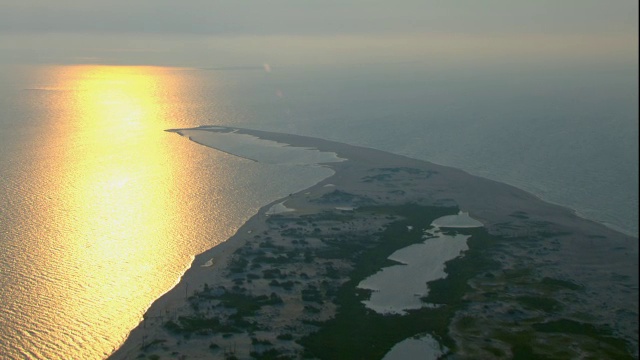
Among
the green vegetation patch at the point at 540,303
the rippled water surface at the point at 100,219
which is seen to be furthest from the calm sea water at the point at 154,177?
the green vegetation patch at the point at 540,303

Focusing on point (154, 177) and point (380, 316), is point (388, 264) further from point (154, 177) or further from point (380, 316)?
point (154, 177)

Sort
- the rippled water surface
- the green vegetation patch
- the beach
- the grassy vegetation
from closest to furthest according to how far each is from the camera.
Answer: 1. the grassy vegetation
2. the beach
3. the rippled water surface
4. the green vegetation patch

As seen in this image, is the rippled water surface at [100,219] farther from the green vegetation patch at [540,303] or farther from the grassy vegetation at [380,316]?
the green vegetation patch at [540,303]

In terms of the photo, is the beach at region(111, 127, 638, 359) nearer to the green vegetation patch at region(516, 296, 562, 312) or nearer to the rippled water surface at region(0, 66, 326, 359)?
the green vegetation patch at region(516, 296, 562, 312)

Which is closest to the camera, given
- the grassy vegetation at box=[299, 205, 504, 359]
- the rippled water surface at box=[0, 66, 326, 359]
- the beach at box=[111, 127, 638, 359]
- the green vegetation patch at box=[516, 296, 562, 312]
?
the grassy vegetation at box=[299, 205, 504, 359]

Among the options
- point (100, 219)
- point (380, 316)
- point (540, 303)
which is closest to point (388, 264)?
point (380, 316)

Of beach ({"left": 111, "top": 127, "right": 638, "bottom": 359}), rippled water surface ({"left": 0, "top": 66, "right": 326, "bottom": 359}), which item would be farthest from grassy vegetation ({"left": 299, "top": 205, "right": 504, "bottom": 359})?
rippled water surface ({"left": 0, "top": 66, "right": 326, "bottom": 359})
